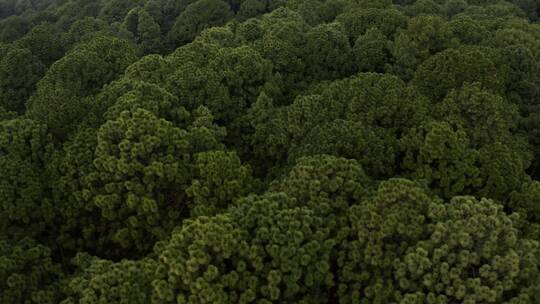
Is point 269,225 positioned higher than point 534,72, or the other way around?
point 269,225

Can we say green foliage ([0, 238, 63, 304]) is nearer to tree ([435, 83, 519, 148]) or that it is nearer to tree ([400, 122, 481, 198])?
tree ([400, 122, 481, 198])

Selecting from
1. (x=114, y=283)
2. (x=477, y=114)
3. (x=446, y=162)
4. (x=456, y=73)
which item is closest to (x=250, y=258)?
(x=114, y=283)

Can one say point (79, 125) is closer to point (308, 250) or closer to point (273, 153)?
point (273, 153)

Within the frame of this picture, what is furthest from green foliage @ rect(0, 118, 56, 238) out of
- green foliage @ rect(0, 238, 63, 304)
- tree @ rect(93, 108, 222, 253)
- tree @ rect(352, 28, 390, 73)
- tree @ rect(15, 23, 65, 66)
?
tree @ rect(352, 28, 390, 73)

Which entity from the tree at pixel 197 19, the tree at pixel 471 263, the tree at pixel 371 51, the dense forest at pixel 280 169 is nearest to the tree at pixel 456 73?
the dense forest at pixel 280 169

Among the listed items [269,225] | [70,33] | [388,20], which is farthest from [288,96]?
[70,33]

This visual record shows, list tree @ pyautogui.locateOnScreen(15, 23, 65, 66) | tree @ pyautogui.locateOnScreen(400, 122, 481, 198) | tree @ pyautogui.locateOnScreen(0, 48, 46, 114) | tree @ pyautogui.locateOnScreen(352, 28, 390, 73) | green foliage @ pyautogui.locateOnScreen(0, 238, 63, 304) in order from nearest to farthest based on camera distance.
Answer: green foliage @ pyautogui.locateOnScreen(0, 238, 63, 304)
tree @ pyautogui.locateOnScreen(400, 122, 481, 198)
tree @ pyautogui.locateOnScreen(352, 28, 390, 73)
tree @ pyautogui.locateOnScreen(0, 48, 46, 114)
tree @ pyautogui.locateOnScreen(15, 23, 65, 66)

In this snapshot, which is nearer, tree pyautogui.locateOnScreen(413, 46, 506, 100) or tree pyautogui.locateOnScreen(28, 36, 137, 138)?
tree pyautogui.locateOnScreen(28, 36, 137, 138)

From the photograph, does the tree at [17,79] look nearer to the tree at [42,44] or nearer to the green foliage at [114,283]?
the tree at [42,44]

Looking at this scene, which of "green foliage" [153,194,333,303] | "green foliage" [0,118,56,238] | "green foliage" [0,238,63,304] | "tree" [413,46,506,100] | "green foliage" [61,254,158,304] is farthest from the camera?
"tree" [413,46,506,100]
